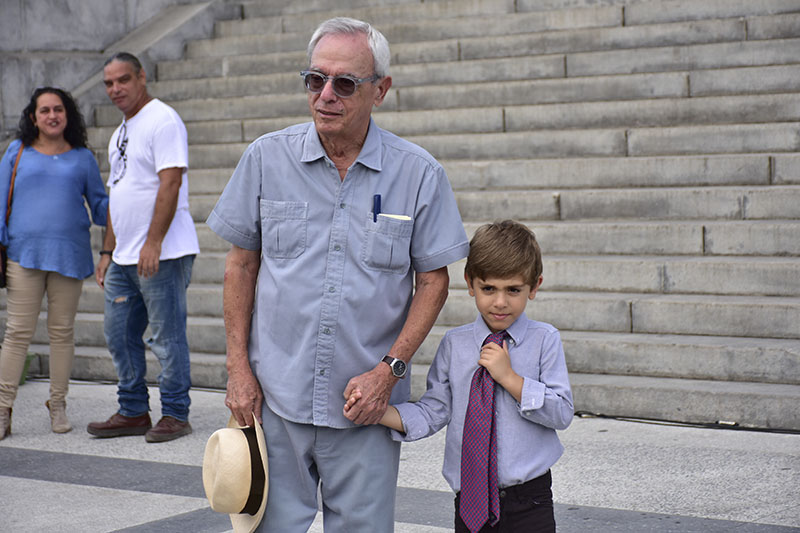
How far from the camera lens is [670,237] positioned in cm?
736

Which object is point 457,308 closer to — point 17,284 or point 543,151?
point 543,151

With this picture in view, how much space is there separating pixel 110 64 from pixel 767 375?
4.11m

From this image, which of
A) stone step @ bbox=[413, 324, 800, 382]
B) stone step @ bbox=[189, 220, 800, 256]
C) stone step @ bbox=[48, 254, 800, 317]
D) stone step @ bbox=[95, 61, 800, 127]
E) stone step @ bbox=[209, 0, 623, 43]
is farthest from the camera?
stone step @ bbox=[209, 0, 623, 43]

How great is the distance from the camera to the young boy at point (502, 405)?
3045mm

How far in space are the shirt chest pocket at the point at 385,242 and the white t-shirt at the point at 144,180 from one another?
10.5ft

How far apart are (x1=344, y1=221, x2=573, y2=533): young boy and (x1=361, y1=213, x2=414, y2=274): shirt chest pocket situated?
27cm

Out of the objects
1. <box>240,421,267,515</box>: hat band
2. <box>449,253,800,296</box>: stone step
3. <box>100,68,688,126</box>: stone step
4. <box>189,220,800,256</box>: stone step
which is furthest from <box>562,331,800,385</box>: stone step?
<box>240,421,267,515</box>: hat band

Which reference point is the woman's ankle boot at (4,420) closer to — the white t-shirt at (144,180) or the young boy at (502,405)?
the white t-shirt at (144,180)

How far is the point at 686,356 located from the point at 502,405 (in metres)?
3.56

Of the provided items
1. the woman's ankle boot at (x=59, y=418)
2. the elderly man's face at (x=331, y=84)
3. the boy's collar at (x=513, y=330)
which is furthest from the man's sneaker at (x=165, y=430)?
the elderly man's face at (x=331, y=84)

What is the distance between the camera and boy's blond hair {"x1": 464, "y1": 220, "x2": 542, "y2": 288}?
3070mm

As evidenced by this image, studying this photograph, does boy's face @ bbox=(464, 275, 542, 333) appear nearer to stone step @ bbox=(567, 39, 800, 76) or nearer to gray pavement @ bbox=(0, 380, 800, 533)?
gray pavement @ bbox=(0, 380, 800, 533)

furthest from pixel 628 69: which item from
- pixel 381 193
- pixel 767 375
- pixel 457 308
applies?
pixel 381 193

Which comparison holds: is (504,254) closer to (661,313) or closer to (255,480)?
(255,480)
